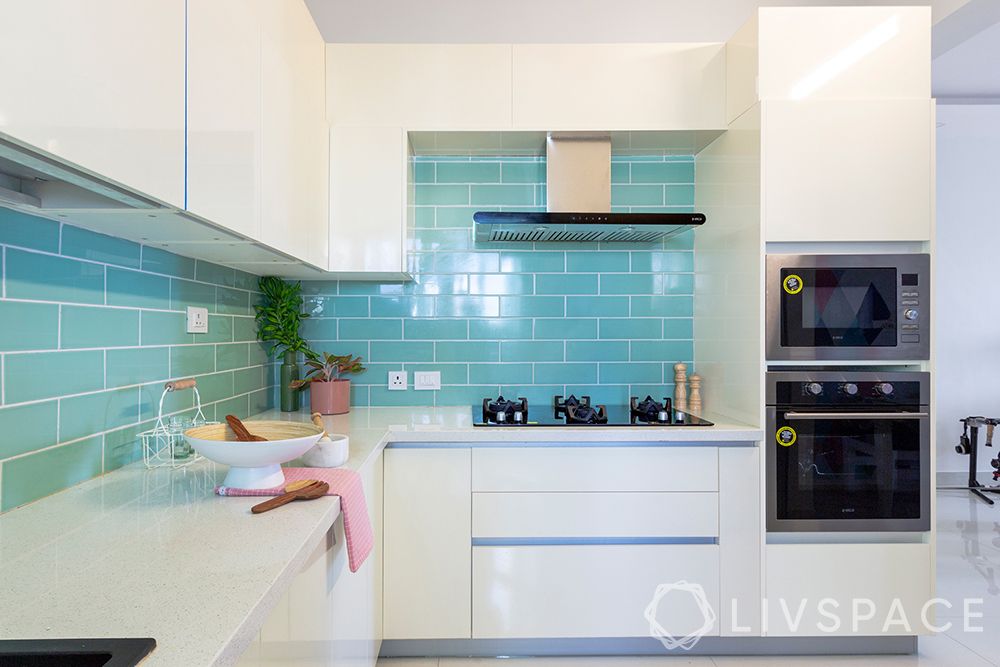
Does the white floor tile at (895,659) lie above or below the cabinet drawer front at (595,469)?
below

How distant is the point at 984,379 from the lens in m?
4.80

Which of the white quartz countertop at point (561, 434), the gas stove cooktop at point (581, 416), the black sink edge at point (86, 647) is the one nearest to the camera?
the black sink edge at point (86, 647)

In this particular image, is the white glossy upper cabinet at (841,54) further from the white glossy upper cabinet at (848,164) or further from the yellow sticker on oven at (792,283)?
the yellow sticker on oven at (792,283)

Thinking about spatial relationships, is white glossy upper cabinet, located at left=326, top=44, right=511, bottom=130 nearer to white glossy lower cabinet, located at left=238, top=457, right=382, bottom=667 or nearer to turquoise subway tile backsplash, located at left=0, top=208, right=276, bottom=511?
turquoise subway tile backsplash, located at left=0, top=208, right=276, bottom=511

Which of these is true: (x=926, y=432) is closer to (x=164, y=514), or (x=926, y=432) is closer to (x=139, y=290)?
(x=164, y=514)

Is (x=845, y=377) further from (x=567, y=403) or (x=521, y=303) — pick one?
(x=521, y=303)

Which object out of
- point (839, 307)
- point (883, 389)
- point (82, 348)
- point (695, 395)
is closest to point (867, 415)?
point (883, 389)

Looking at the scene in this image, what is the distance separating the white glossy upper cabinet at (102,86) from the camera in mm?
756

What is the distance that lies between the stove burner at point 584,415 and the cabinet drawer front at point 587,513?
280 mm

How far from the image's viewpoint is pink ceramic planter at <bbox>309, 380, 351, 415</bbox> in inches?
98.8

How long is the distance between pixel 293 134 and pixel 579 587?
188 cm

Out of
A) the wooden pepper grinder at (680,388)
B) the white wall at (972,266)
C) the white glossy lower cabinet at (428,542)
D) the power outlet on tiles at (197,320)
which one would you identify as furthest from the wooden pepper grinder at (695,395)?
the white wall at (972,266)

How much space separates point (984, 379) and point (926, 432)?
11.7 feet

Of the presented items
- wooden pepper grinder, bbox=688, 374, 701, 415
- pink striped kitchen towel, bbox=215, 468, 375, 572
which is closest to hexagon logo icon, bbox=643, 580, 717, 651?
wooden pepper grinder, bbox=688, 374, 701, 415
